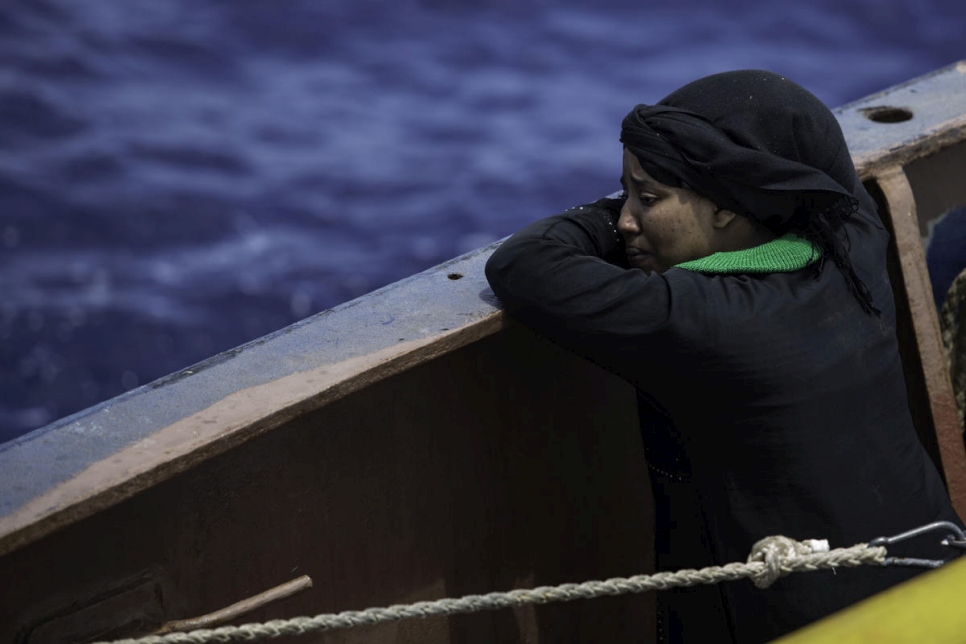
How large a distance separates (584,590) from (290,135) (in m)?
7.00

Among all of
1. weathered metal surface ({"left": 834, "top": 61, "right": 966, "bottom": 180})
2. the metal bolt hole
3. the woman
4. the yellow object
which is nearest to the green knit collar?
the woman

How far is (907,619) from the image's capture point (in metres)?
1.55

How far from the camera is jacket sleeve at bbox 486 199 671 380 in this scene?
2.16 metres

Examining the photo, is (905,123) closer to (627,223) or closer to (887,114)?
(887,114)

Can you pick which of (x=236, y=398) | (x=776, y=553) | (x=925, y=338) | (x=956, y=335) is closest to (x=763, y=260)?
(x=776, y=553)

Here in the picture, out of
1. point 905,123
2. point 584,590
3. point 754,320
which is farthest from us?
point 905,123

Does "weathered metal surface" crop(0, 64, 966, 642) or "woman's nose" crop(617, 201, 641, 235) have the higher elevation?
"woman's nose" crop(617, 201, 641, 235)

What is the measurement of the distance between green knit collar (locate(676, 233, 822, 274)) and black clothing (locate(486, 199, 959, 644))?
0.06 feet

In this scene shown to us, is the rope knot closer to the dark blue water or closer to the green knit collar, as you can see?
the green knit collar

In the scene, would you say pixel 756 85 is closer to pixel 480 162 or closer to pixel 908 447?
pixel 908 447

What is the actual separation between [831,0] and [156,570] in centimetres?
991

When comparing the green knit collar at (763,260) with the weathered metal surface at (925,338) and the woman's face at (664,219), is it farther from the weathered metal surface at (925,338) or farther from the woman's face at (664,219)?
the weathered metal surface at (925,338)

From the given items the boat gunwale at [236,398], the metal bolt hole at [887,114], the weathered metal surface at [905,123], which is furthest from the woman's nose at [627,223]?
the metal bolt hole at [887,114]

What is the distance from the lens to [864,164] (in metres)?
3.10
